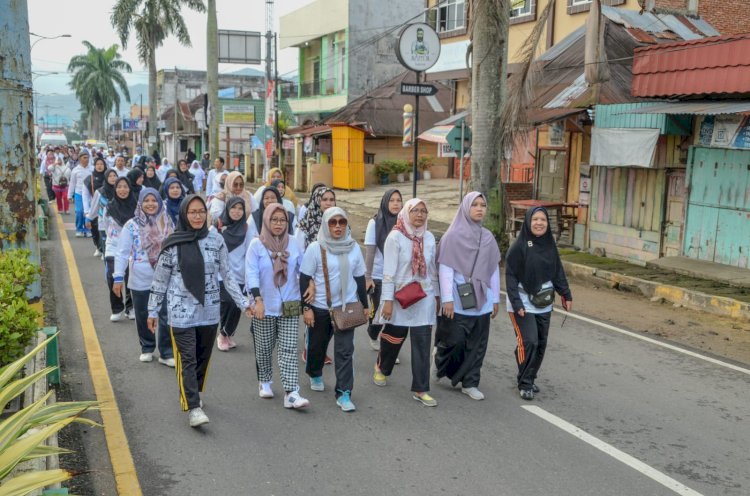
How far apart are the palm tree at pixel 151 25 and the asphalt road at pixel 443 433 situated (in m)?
37.1

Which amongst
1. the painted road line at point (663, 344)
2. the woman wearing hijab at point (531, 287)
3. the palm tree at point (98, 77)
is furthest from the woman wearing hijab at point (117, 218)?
the palm tree at point (98, 77)

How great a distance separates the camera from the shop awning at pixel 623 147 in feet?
42.0

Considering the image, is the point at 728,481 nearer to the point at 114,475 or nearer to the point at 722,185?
the point at 114,475

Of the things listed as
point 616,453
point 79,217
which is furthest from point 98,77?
point 616,453

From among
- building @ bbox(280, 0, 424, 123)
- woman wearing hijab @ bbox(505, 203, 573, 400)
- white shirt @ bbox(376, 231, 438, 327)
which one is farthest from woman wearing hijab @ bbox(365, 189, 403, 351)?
building @ bbox(280, 0, 424, 123)

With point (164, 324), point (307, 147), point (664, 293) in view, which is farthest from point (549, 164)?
point (307, 147)

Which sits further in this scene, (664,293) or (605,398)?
(664,293)

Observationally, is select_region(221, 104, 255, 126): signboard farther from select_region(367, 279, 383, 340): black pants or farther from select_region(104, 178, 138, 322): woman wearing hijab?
select_region(367, 279, 383, 340): black pants

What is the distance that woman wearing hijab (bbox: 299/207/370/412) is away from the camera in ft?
19.5

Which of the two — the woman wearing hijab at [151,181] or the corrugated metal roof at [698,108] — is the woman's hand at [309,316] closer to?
the corrugated metal roof at [698,108]

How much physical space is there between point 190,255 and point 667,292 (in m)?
8.09

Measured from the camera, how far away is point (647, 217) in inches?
552

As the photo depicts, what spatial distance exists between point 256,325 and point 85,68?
8568 centimetres

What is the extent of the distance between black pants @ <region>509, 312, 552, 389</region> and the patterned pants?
188 centimetres
